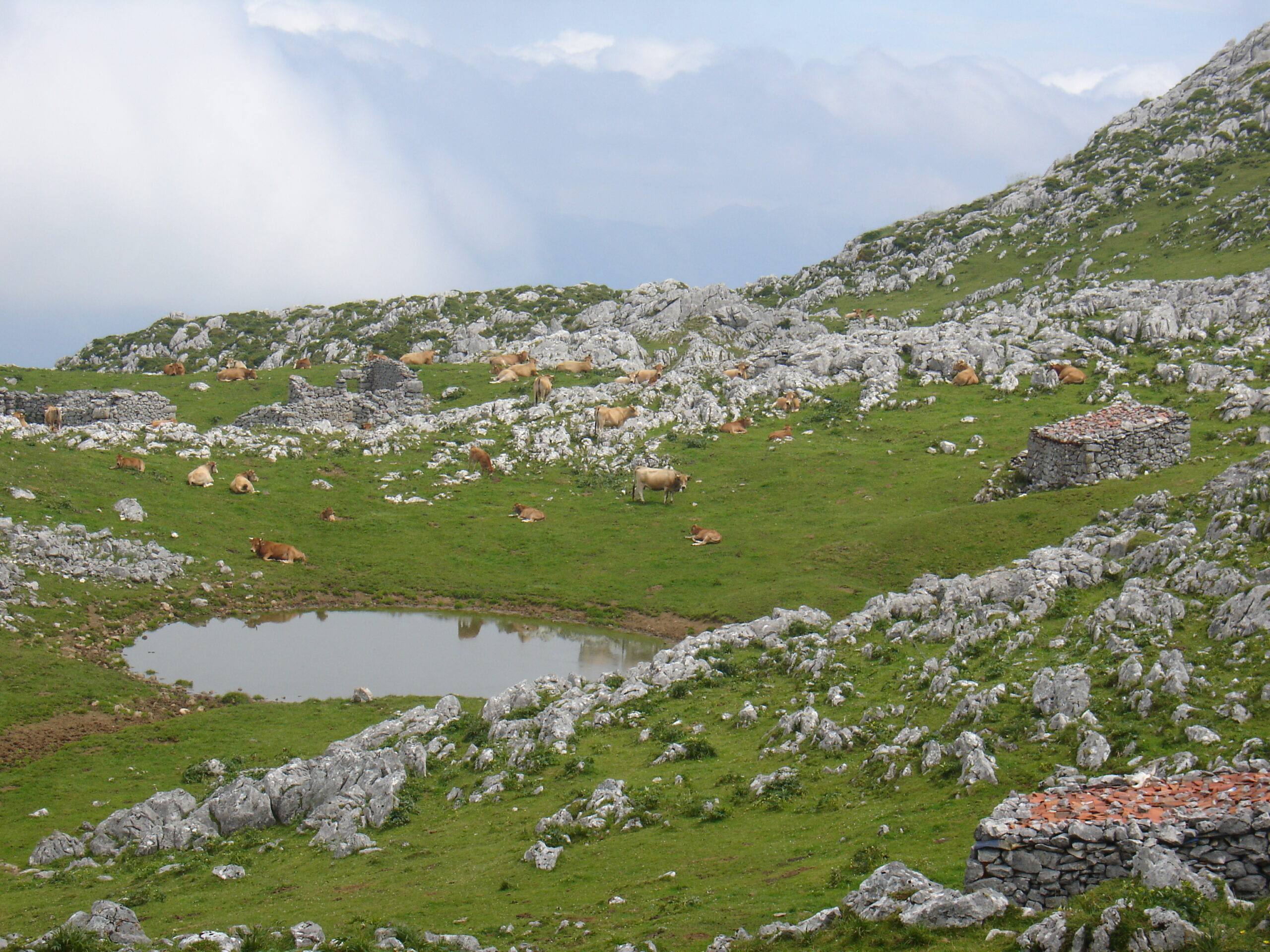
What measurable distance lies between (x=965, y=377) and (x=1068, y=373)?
6752 millimetres

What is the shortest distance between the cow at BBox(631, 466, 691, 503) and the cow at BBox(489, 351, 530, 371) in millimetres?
29511

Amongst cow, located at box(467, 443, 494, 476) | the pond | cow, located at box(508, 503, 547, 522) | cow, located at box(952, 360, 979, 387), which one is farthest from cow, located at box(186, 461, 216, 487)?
cow, located at box(952, 360, 979, 387)

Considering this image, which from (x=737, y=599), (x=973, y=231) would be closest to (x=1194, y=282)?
(x=973, y=231)

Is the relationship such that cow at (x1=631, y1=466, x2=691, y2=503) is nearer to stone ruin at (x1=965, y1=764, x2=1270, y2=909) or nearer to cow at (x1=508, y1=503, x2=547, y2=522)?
cow at (x1=508, y1=503, x2=547, y2=522)

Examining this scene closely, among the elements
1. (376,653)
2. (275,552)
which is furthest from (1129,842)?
(275,552)

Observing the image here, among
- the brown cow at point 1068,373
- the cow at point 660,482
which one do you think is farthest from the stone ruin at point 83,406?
the brown cow at point 1068,373

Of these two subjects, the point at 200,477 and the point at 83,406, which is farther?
the point at 83,406

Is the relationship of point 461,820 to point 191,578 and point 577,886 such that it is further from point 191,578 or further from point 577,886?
point 191,578

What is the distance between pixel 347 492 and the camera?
2299 inches

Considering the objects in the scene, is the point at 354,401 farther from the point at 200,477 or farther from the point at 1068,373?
the point at 1068,373

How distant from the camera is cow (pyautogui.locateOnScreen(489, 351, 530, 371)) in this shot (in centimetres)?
8412

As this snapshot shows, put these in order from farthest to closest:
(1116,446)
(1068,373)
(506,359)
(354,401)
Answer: (506,359)
(354,401)
(1068,373)
(1116,446)

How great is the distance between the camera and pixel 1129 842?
12.6 meters

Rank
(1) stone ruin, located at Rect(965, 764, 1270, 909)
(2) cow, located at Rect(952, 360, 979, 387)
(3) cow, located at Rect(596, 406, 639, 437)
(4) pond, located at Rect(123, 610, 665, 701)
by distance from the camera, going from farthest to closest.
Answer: (3) cow, located at Rect(596, 406, 639, 437) → (2) cow, located at Rect(952, 360, 979, 387) → (4) pond, located at Rect(123, 610, 665, 701) → (1) stone ruin, located at Rect(965, 764, 1270, 909)
